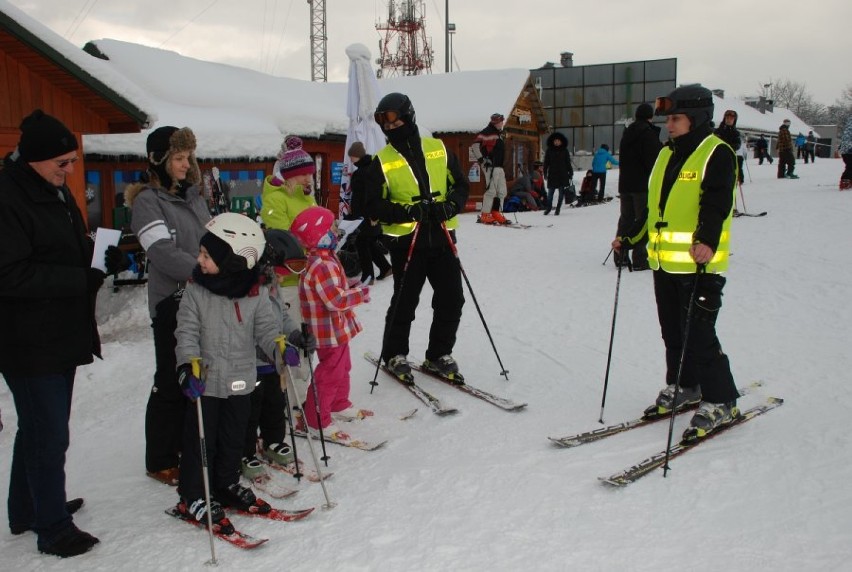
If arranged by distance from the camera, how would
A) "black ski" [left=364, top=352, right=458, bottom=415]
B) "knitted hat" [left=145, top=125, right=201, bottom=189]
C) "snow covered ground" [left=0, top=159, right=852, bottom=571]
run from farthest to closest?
"black ski" [left=364, top=352, right=458, bottom=415], "knitted hat" [left=145, top=125, right=201, bottom=189], "snow covered ground" [left=0, top=159, right=852, bottom=571]

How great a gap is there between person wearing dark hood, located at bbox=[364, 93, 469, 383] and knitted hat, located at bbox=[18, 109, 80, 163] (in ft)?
7.99

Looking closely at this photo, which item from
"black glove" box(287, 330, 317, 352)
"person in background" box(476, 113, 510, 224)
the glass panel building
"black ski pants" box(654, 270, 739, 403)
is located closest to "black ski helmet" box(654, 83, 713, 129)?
"black ski pants" box(654, 270, 739, 403)

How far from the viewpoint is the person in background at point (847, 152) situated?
14.9m

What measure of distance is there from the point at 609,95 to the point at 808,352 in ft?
137

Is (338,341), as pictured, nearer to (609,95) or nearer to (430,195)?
(430,195)

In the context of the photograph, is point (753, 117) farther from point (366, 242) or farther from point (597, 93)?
point (366, 242)

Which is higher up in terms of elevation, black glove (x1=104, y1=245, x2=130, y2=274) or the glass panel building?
the glass panel building

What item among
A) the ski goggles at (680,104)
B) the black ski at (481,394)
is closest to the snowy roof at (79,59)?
the black ski at (481,394)

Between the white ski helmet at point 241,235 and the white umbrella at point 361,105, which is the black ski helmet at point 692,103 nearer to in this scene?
the white ski helmet at point 241,235

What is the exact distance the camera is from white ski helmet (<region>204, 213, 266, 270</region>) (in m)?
3.37

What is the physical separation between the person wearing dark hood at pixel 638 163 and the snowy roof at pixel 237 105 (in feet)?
18.0

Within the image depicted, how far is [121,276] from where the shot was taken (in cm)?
965

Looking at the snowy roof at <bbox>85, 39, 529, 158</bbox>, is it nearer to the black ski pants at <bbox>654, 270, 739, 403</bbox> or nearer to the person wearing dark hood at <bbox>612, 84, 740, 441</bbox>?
the person wearing dark hood at <bbox>612, 84, 740, 441</bbox>

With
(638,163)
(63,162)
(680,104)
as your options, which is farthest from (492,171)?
(63,162)
